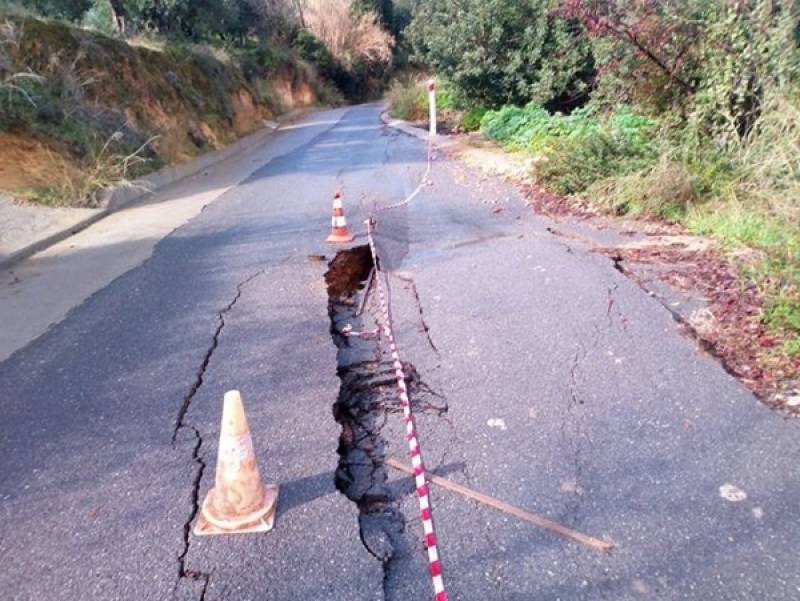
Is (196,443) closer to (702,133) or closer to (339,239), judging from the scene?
(339,239)

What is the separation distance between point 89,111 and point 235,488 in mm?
12551

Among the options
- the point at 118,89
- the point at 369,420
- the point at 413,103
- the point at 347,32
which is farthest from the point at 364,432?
the point at 347,32

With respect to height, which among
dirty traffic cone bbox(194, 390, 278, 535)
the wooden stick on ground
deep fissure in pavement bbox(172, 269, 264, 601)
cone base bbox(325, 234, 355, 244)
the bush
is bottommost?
the bush

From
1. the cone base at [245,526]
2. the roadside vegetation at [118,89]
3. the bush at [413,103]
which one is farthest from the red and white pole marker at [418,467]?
the bush at [413,103]

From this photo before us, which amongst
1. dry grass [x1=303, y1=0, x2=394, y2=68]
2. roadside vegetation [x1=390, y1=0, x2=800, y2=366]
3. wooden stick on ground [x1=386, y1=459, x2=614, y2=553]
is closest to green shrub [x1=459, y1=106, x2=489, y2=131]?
roadside vegetation [x1=390, y1=0, x2=800, y2=366]

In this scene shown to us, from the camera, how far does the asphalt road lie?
2.56 meters

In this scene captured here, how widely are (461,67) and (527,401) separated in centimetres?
1510

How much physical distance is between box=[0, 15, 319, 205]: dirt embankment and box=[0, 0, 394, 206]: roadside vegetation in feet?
0.08

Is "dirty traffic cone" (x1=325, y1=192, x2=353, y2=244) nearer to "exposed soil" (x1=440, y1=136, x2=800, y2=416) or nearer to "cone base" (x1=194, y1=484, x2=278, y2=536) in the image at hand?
"exposed soil" (x1=440, y1=136, x2=800, y2=416)

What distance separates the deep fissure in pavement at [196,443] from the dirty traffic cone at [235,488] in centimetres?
9

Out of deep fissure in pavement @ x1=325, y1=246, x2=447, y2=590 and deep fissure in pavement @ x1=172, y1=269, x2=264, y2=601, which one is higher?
deep fissure in pavement @ x1=172, y1=269, x2=264, y2=601

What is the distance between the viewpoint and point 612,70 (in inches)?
426

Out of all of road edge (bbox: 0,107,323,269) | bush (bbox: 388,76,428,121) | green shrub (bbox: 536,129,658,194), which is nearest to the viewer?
road edge (bbox: 0,107,323,269)

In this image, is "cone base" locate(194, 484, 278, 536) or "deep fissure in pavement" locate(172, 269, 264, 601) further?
"cone base" locate(194, 484, 278, 536)
